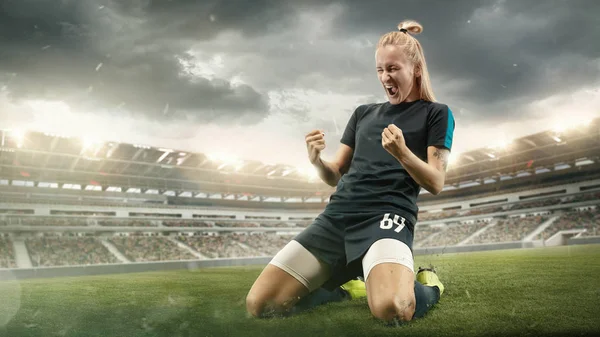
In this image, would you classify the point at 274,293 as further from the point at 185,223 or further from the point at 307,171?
the point at 185,223

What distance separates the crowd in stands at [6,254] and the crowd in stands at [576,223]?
1252 inches

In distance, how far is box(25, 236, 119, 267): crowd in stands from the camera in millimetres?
23297

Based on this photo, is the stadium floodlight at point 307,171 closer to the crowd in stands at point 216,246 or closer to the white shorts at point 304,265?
the crowd in stands at point 216,246

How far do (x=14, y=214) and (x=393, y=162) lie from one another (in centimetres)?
3044

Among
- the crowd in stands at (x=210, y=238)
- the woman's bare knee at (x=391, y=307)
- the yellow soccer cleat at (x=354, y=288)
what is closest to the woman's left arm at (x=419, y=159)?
the woman's bare knee at (x=391, y=307)

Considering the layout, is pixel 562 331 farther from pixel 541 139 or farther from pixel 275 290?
pixel 541 139

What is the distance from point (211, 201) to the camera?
38.6m

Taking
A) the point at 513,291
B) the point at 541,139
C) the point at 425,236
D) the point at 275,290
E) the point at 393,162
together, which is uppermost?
the point at 541,139

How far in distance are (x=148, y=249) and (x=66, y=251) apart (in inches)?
187

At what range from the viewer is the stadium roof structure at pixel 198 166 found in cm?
2509

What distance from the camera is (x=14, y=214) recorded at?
26.8m

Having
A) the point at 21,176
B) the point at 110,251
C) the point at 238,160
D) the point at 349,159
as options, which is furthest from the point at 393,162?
the point at 21,176

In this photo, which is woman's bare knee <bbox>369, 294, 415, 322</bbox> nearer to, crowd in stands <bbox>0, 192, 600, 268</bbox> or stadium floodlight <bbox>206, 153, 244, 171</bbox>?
crowd in stands <bbox>0, 192, 600, 268</bbox>

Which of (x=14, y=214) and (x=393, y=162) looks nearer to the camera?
(x=393, y=162)
